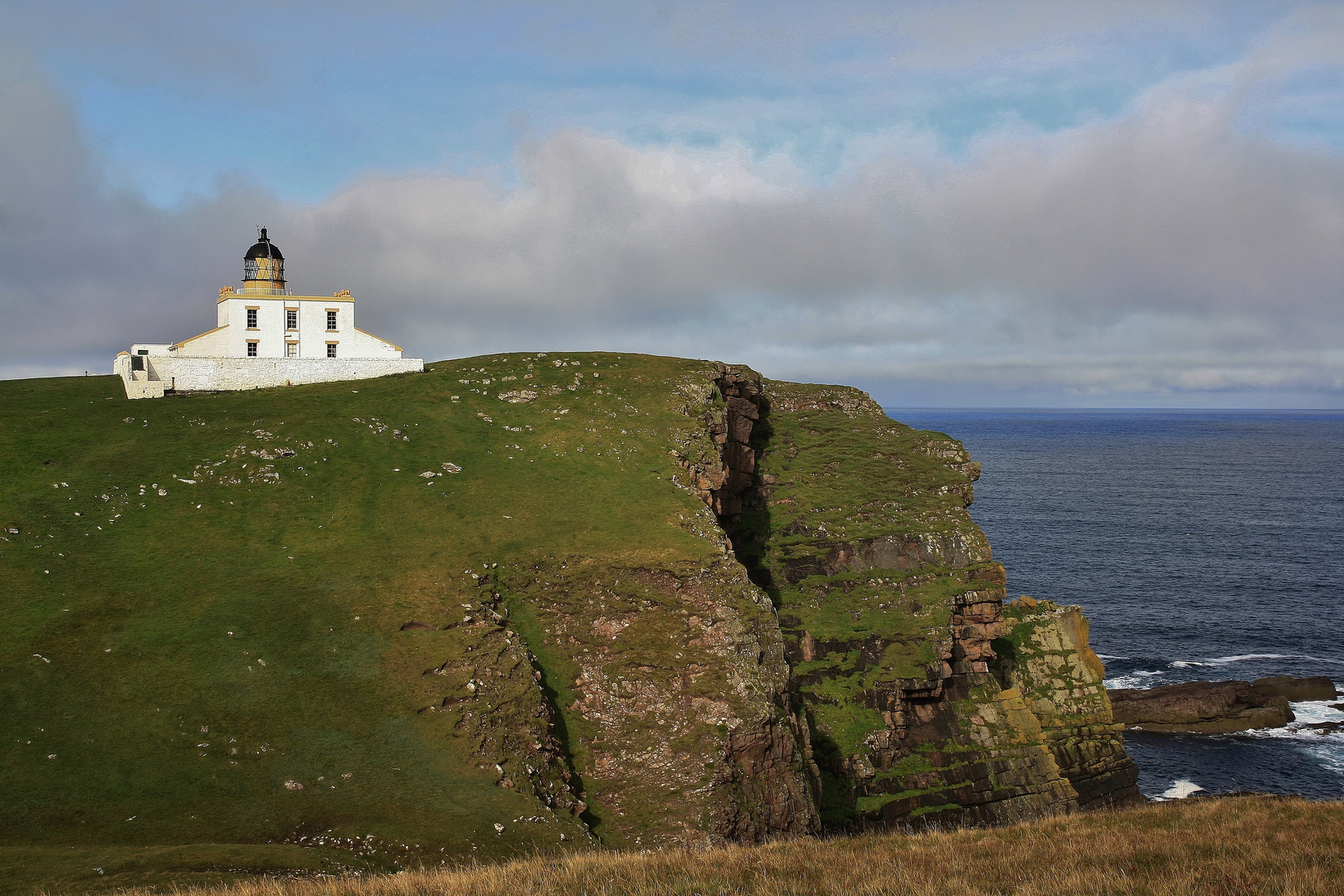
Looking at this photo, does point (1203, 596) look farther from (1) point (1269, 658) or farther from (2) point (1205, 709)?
(2) point (1205, 709)

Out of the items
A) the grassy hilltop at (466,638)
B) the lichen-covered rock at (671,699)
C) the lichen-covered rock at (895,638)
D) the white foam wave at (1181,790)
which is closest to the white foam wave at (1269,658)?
the white foam wave at (1181,790)

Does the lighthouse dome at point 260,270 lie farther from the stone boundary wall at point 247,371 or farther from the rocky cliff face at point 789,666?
the rocky cliff face at point 789,666

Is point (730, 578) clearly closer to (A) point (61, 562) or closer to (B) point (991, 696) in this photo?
(B) point (991, 696)

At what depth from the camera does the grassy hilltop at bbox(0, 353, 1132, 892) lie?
30328 mm

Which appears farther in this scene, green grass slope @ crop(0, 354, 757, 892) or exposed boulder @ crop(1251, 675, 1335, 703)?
exposed boulder @ crop(1251, 675, 1335, 703)

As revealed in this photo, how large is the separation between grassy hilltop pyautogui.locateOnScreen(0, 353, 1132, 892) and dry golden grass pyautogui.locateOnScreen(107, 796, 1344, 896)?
768 centimetres

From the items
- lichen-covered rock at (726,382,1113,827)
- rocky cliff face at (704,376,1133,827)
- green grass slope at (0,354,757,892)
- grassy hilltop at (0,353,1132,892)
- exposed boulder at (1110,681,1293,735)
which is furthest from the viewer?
exposed boulder at (1110,681,1293,735)

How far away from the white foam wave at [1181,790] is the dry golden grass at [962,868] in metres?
37.0

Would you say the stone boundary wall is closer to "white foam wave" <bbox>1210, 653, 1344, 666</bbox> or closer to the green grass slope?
the green grass slope

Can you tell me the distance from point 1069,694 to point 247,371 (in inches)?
2553

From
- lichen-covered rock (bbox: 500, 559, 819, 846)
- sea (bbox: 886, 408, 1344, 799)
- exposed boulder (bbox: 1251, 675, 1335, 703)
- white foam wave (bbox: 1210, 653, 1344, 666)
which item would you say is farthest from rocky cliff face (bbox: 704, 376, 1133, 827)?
white foam wave (bbox: 1210, 653, 1344, 666)

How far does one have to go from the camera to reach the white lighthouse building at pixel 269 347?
63250 millimetres

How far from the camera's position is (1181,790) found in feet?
196

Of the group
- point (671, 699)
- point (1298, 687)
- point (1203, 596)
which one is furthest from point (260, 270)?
point (1203, 596)
